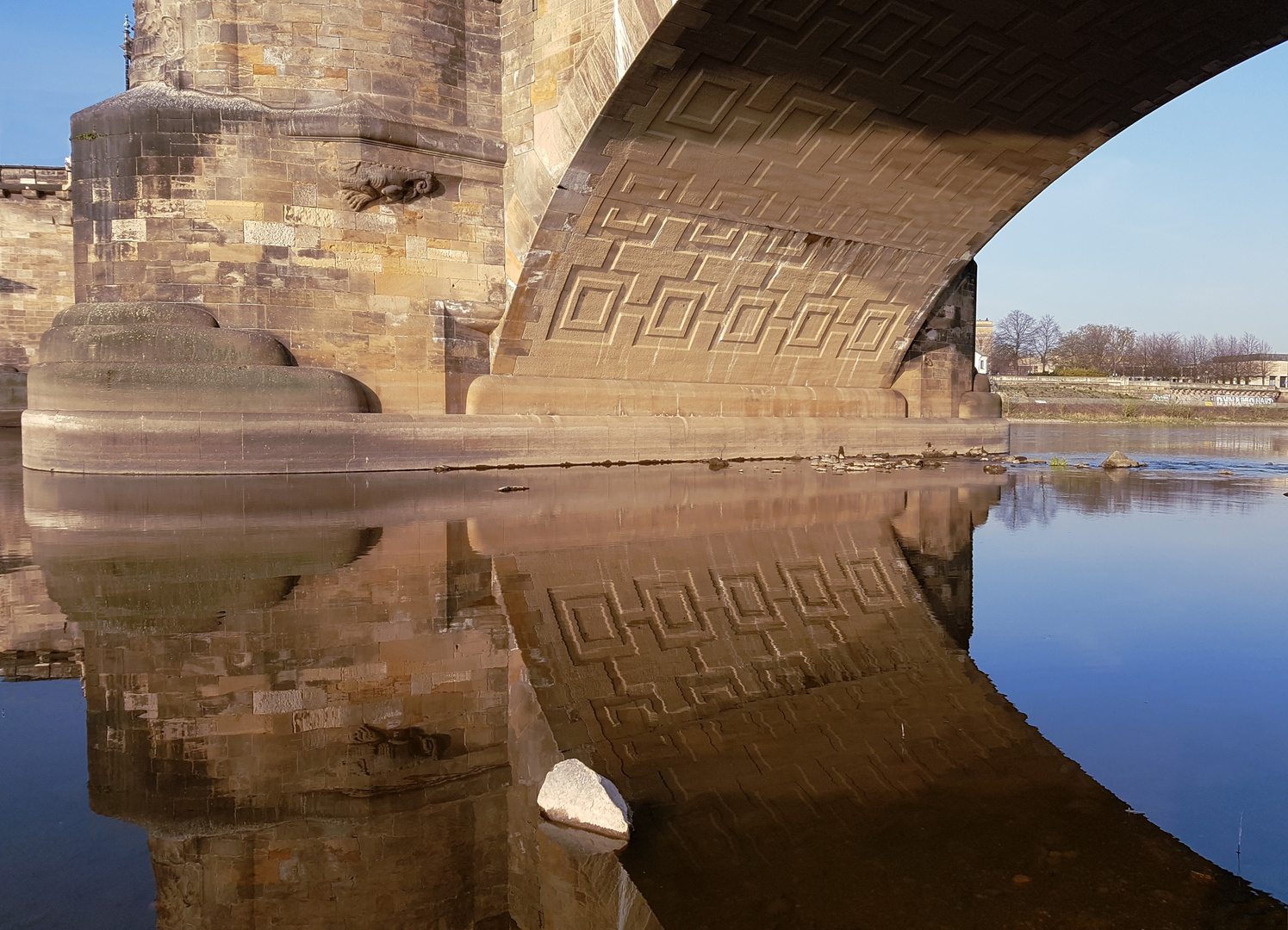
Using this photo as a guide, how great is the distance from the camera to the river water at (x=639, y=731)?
5.15ft

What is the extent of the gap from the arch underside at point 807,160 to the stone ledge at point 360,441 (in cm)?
84

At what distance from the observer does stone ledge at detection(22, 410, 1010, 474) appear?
8.02 metres

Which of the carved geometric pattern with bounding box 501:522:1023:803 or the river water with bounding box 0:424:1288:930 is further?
the carved geometric pattern with bounding box 501:522:1023:803

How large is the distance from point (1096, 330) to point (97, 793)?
76.5 meters

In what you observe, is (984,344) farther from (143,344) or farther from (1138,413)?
(143,344)

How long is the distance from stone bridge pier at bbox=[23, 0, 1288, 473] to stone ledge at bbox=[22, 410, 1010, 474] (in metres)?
0.03

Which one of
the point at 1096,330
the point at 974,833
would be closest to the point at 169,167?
the point at 974,833

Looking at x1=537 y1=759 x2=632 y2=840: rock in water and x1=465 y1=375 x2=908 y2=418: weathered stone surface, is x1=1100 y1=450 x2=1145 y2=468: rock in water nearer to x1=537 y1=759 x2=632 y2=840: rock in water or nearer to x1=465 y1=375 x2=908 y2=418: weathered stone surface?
x1=465 y1=375 x2=908 y2=418: weathered stone surface

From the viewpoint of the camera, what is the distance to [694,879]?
5.19 feet

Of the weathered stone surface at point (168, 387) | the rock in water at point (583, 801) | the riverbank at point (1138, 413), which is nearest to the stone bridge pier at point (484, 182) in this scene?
the weathered stone surface at point (168, 387)

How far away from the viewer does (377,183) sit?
920 centimetres

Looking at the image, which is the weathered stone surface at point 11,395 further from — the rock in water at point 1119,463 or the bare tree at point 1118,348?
the bare tree at point 1118,348

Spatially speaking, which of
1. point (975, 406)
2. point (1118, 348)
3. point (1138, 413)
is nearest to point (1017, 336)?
point (1118, 348)

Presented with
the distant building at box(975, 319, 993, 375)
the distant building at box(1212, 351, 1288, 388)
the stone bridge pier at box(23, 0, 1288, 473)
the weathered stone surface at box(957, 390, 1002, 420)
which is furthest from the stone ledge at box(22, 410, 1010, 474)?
the distant building at box(1212, 351, 1288, 388)
